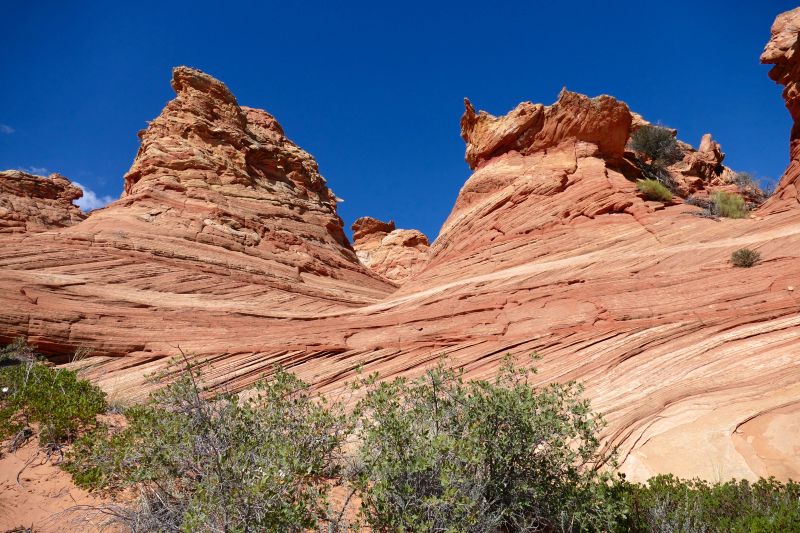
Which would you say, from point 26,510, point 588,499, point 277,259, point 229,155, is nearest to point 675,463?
point 588,499

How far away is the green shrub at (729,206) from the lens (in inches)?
596

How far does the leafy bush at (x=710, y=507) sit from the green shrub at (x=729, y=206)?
37.6 feet

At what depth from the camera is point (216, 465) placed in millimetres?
4984

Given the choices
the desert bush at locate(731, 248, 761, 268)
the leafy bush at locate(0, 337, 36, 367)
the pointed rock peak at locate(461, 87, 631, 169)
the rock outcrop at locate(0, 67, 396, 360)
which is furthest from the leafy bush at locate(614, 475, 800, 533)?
the pointed rock peak at locate(461, 87, 631, 169)

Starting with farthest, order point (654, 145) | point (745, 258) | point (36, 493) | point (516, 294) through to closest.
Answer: point (654, 145) → point (516, 294) → point (745, 258) → point (36, 493)

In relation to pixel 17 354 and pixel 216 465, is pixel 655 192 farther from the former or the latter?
pixel 17 354

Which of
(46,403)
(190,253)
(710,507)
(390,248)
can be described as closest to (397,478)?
(710,507)

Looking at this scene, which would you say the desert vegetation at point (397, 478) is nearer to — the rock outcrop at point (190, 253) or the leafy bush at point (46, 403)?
the leafy bush at point (46, 403)

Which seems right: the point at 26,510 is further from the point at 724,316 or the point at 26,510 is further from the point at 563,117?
the point at 563,117

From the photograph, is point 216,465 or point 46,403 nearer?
point 216,465

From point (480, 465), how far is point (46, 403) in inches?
322

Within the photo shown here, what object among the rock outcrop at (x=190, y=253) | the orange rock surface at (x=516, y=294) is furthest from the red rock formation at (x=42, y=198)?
the rock outcrop at (x=190, y=253)

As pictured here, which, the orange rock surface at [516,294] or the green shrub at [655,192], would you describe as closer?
the orange rock surface at [516,294]

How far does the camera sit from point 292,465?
194 inches
